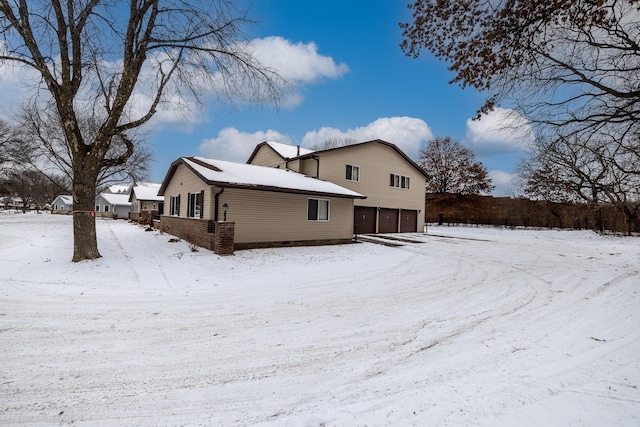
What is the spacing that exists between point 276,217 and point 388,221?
11.0 meters

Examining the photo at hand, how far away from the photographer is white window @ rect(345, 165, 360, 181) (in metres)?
19.9

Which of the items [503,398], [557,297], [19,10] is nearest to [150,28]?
[19,10]

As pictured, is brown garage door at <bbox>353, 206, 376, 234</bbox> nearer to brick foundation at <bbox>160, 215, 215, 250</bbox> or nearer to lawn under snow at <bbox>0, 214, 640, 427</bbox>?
brick foundation at <bbox>160, 215, 215, 250</bbox>

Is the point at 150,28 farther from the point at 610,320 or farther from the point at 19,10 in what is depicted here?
the point at 610,320

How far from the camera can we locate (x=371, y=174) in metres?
21.0

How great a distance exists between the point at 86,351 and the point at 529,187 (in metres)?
34.4

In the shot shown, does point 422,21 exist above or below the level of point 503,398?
above

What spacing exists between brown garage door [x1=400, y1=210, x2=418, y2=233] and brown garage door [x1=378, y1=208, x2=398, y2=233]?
0.70m

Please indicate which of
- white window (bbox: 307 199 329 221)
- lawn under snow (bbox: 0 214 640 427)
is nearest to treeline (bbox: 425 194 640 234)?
white window (bbox: 307 199 329 221)

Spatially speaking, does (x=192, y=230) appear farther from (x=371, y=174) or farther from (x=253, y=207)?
(x=371, y=174)

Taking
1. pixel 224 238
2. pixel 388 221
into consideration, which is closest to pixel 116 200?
pixel 388 221

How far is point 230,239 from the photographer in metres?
11.3

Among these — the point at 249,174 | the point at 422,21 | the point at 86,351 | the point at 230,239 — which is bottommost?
the point at 86,351

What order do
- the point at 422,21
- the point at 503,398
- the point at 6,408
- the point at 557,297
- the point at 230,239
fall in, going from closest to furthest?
the point at 6,408, the point at 503,398, the point at 422,21, the point at 557,297, the point at 230,239
